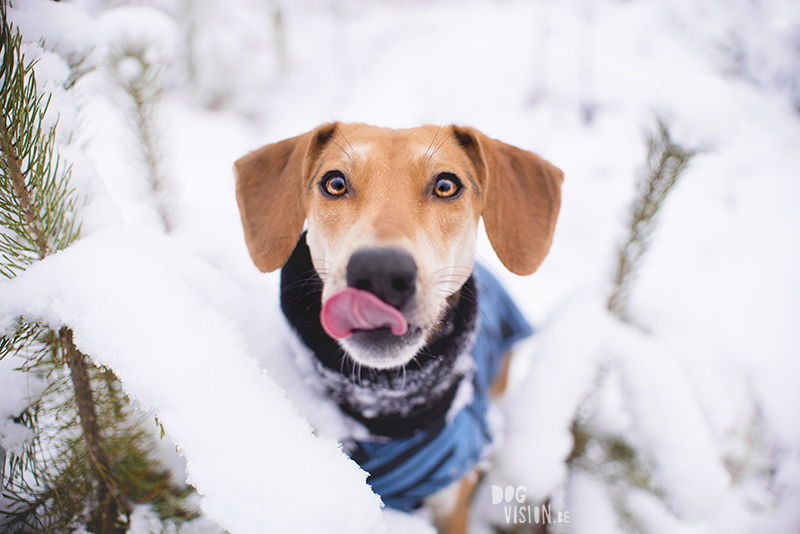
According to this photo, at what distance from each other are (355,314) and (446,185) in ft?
Answer: 2.58

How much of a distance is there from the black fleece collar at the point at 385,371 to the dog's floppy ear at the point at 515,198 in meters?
0.31

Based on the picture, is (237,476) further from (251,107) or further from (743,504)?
(251,107)

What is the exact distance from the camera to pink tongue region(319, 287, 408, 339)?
0.98m

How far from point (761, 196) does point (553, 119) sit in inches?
96.6

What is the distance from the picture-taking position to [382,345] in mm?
1146

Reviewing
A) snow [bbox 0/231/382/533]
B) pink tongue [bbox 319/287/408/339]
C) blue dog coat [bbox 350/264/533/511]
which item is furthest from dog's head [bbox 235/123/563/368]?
blue dog coat [bbox 350/264/533/511]

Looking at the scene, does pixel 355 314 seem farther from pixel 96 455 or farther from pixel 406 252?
pixel 96 455

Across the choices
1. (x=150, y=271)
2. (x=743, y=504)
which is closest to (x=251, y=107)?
(x=150, y=271)

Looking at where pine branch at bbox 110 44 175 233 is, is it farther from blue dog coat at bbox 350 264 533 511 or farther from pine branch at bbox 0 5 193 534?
blue dog coat at bbox 350 264 533 511

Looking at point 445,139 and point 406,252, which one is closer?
point 406,252

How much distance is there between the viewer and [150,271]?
2.80 ft

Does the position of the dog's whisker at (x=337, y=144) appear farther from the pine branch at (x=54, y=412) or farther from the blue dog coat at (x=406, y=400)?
the pine branch at (x=54, y=412)

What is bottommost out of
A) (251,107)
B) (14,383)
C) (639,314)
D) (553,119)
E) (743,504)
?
(743,504)

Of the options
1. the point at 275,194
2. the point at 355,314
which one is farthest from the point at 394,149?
the point at 355,314
